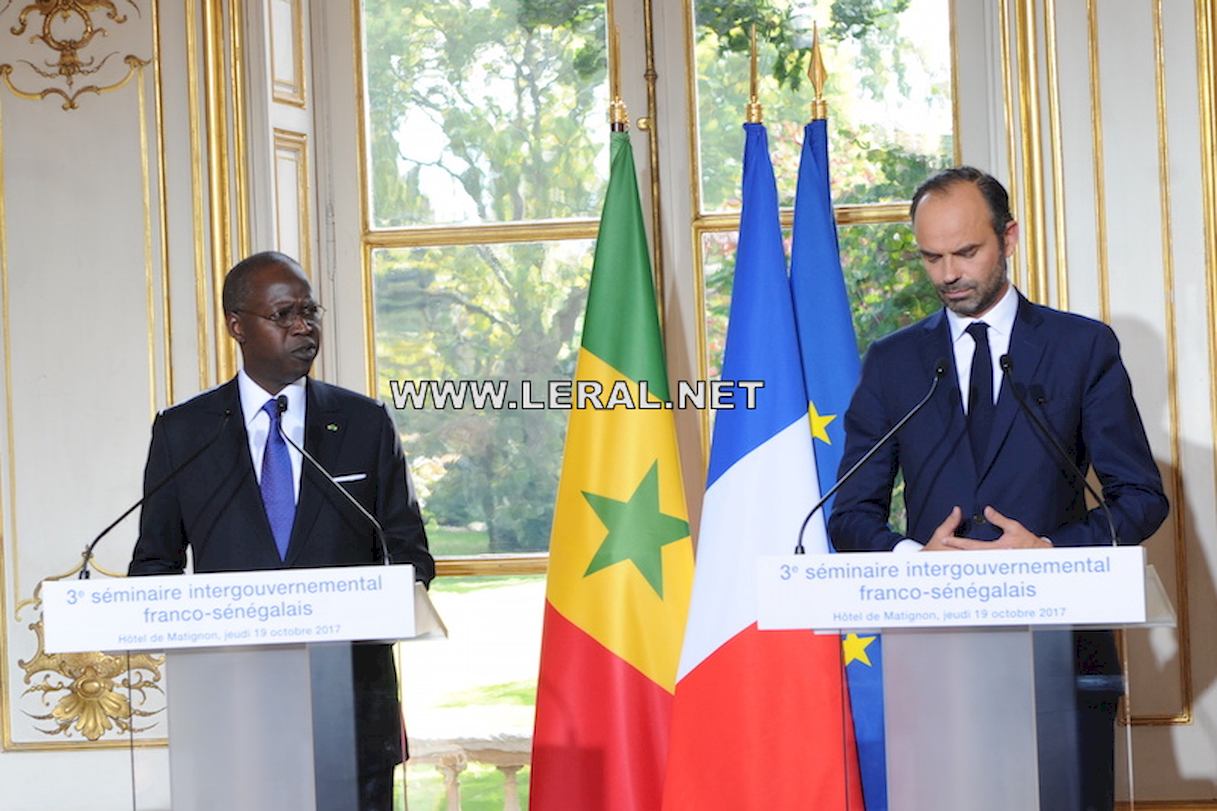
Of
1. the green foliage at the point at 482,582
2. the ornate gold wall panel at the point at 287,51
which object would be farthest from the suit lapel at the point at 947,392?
the ornate gold wall panel at the point at 287,51

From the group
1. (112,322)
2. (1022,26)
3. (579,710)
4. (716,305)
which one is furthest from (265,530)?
(1022,26)

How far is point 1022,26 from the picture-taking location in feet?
12.7

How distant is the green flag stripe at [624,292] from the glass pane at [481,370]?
48 centimetres

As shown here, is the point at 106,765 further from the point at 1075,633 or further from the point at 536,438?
the point at 1075,633

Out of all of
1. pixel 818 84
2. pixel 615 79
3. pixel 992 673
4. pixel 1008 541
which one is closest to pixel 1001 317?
pixel 1008 541

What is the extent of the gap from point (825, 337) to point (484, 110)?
129 cm

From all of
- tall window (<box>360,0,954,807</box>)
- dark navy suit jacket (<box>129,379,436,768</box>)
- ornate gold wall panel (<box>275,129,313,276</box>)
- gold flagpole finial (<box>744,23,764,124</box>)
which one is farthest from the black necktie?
ornate gold wall panel (<box>275,129,313,276</box>)

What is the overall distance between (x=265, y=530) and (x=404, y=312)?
156cm

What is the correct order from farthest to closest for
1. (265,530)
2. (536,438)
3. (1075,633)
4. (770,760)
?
(536,438) < (770,760) < (265,530) < (1075,633)

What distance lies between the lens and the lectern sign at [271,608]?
7.14ft

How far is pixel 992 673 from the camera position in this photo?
2.01 meters

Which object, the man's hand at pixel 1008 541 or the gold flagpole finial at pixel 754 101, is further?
the gold flagpole finial at pixel 754 101

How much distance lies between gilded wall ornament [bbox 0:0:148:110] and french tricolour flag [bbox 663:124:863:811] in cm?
184

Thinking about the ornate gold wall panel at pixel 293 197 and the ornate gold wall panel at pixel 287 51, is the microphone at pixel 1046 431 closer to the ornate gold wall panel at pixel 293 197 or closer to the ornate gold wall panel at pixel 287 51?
the ornate gold wall panel at pixel 293 197
